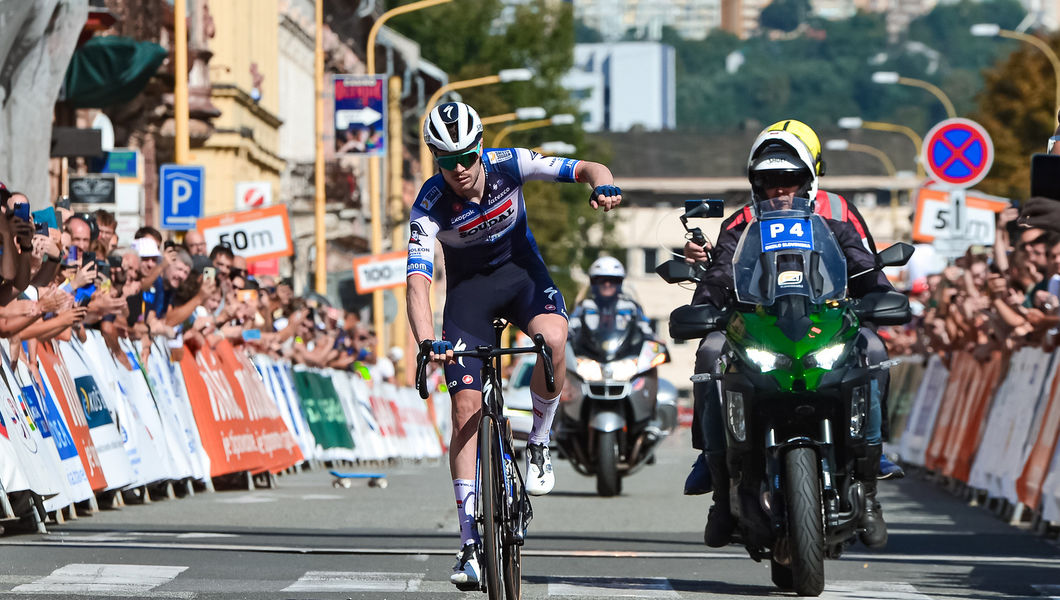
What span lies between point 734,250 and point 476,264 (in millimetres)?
1497

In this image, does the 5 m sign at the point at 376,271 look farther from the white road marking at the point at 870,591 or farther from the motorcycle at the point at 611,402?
the white road marking at the point at 870,591

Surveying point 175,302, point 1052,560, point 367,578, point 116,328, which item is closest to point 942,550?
point 1052,560

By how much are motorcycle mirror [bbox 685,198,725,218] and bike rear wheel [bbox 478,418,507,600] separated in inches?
54.5

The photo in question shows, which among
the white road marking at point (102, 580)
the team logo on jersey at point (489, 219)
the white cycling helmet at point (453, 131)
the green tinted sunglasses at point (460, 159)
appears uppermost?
the white cycling helmet at point (453, 131)

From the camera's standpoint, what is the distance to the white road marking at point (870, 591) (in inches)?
402

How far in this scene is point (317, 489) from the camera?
21047mm

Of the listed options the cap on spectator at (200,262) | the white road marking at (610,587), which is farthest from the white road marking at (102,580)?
the cap on spectator at (200,262)

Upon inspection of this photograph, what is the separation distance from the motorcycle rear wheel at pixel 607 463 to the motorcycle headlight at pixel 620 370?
25.1 inches

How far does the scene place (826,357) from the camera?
9758 mm

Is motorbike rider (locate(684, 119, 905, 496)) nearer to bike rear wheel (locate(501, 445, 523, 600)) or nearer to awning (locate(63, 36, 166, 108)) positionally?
bike rear wheel (locate(501, 445, 523, 600))

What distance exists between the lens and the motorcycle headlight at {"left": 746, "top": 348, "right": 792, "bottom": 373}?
977cm

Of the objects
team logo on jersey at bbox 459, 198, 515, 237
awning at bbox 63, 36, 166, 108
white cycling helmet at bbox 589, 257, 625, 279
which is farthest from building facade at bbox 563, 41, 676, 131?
team logo on jersey at bbox 459, 198, 515, 237

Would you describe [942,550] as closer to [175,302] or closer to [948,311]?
[175,302]

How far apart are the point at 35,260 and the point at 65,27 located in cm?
719
